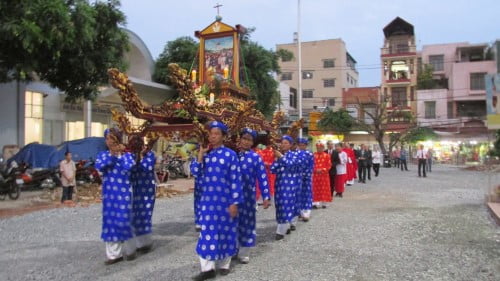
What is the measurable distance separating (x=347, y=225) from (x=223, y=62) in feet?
17.7

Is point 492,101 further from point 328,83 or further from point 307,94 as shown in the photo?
point 307,94

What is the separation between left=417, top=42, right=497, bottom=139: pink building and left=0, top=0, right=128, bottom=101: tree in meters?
32.2

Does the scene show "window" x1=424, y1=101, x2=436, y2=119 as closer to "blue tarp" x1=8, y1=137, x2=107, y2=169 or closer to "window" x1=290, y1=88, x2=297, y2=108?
"window" x1=290, y1=88, x2=297, y2=108

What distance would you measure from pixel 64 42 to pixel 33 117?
28.0ft

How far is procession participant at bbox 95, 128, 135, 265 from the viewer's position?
5832mm

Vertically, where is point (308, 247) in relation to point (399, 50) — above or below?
below

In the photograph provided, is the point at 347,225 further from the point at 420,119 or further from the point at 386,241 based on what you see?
the point at 420,119

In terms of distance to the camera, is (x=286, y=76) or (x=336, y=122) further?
(x=286, y=76)

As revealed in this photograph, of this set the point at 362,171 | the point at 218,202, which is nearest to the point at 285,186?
the point at 218,202

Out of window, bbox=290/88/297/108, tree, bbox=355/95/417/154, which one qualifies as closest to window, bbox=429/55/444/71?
tree, bbox=355/95/417/154

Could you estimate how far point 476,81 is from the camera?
40250mm

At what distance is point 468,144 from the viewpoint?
38.1 m

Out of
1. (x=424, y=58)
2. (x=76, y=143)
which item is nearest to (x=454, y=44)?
(x=424, y=58)

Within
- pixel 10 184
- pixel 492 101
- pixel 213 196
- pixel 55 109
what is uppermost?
pixel 55 109
